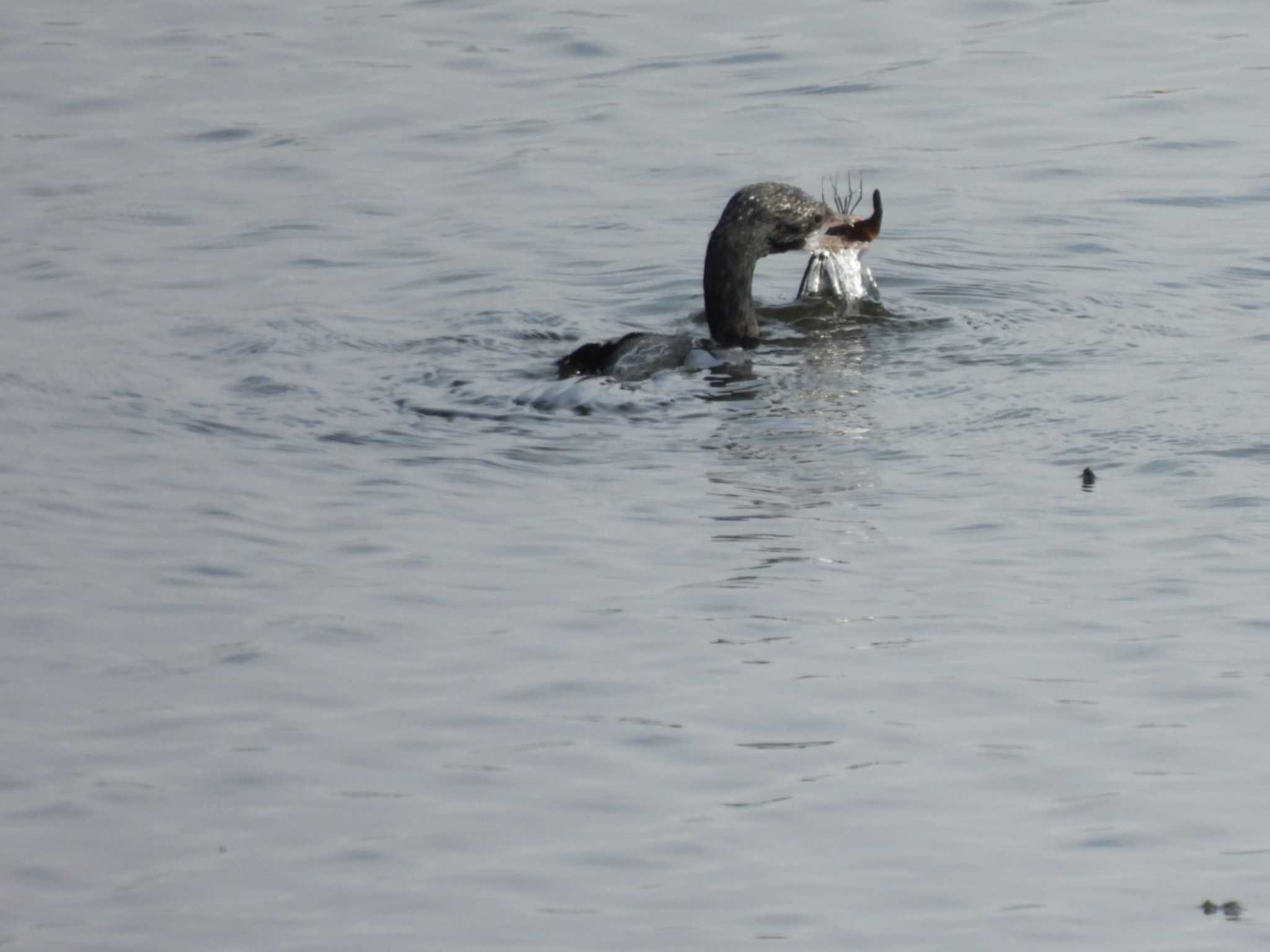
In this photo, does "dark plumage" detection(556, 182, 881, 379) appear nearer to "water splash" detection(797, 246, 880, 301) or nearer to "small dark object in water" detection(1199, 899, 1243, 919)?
"water splash" detection(797, 246, 880, 301)

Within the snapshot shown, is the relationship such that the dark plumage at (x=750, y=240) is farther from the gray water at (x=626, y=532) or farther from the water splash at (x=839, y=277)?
the gray water at (x=626, y=532)

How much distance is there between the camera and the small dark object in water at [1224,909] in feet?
16.9

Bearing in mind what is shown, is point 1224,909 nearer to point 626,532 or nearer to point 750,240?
point 626,532

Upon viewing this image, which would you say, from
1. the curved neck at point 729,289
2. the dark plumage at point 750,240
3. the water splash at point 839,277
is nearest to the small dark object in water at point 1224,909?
the dark plumage at point 750,240

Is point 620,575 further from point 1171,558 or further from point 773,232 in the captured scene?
point 773,232

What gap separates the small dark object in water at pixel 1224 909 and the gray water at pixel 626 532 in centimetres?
4

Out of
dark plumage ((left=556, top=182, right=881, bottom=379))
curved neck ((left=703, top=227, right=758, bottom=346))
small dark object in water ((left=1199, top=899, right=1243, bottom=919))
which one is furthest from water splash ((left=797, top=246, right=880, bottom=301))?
small dark object in water ((left=1199, top=899, right=1243, bottom=919))

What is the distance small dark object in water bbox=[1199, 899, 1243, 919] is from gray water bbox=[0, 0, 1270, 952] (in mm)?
40

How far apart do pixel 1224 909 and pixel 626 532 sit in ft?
11.0

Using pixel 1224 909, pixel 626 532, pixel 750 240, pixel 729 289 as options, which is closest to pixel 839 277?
pixel 750 240

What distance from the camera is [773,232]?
457 inches

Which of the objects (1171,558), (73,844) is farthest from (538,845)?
(1171,558)

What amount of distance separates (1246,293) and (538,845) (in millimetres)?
7323

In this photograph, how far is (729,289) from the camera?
1134 cm
